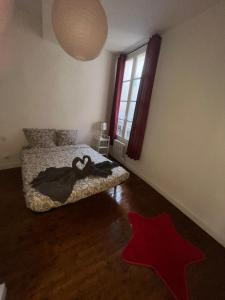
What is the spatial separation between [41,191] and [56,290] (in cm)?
83

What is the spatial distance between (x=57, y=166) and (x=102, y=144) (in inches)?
62.2

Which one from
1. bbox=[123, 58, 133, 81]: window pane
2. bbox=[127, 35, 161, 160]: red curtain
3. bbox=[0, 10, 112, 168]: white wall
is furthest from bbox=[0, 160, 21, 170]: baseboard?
bbox=[123, 58, 133, 81]: window pane

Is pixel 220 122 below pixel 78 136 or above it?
above

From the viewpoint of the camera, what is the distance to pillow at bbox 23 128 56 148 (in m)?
2.74

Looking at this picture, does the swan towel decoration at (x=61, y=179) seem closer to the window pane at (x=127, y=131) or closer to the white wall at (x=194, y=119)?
the white wall at (x=194, y=119)

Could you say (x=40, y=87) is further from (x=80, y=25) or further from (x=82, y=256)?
(x=82, y=256)

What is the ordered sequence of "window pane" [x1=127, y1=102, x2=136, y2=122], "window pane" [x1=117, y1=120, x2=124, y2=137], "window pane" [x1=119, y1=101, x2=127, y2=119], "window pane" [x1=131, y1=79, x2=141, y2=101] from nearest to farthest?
1. "window pane" [x1=131, y1=79, x2=141, y2=101]
2. "window pane" [x1=127, y1=102, x2=136, y2=122]
3. "window pane" [x1=119, y1=101, x2=127, y2=119]
4. "window pane" [x1=117, y1=120, x2=124, y2=137]

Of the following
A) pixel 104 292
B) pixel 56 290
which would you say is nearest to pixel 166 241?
pixel 104 292

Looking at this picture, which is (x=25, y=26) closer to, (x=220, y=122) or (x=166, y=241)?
(x=220, y=122)

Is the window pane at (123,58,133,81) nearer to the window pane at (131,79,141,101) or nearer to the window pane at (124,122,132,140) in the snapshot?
the window pane at (131,79,141,101)

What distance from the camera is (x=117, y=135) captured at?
11.9 feet

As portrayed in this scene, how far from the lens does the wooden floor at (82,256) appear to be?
118 centimetres

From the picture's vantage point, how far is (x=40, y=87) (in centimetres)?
279

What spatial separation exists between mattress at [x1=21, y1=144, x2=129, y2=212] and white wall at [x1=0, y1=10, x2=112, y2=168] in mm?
Result: 578
